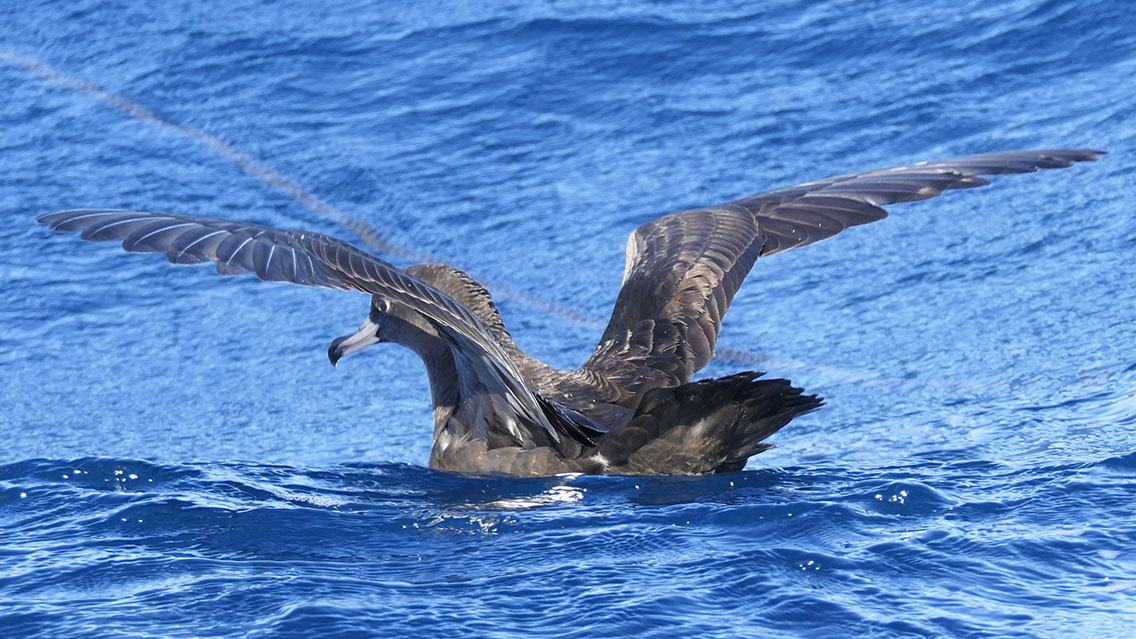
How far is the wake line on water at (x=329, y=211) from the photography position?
22.5 feet

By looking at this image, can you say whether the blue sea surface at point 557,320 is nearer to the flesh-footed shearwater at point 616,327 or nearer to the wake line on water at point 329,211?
the wake line on water at point 329,211

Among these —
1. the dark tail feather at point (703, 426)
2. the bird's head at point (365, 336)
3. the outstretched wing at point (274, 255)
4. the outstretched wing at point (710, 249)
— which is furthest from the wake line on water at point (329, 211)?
the outstretched wing at point (274, 255)

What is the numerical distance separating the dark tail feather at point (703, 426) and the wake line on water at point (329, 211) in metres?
1.82

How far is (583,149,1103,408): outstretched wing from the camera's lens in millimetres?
5473

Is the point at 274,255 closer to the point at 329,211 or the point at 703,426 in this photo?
the point at 703,426

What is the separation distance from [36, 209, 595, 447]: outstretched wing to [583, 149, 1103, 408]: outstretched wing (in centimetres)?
101

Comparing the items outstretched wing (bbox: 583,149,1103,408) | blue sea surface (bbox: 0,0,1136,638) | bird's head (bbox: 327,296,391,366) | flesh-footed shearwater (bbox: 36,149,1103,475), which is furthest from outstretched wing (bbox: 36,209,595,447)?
bird's head (bbox: 327,296,391,366)

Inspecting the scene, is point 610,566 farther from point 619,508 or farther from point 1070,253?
point 1070,253


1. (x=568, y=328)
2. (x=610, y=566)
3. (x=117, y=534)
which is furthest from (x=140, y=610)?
(x=568, y=328)

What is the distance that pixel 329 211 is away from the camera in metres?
8.78

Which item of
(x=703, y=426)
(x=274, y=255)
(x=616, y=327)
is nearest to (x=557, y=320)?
(x=616, y=327)

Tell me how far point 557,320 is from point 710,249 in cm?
185

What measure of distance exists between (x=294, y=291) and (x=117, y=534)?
11.9 ft

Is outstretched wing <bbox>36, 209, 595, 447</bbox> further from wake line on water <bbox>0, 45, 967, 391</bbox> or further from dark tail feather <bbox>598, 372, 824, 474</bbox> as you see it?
wake line on water <bbox>0, 45, 967, 391</bbox>
